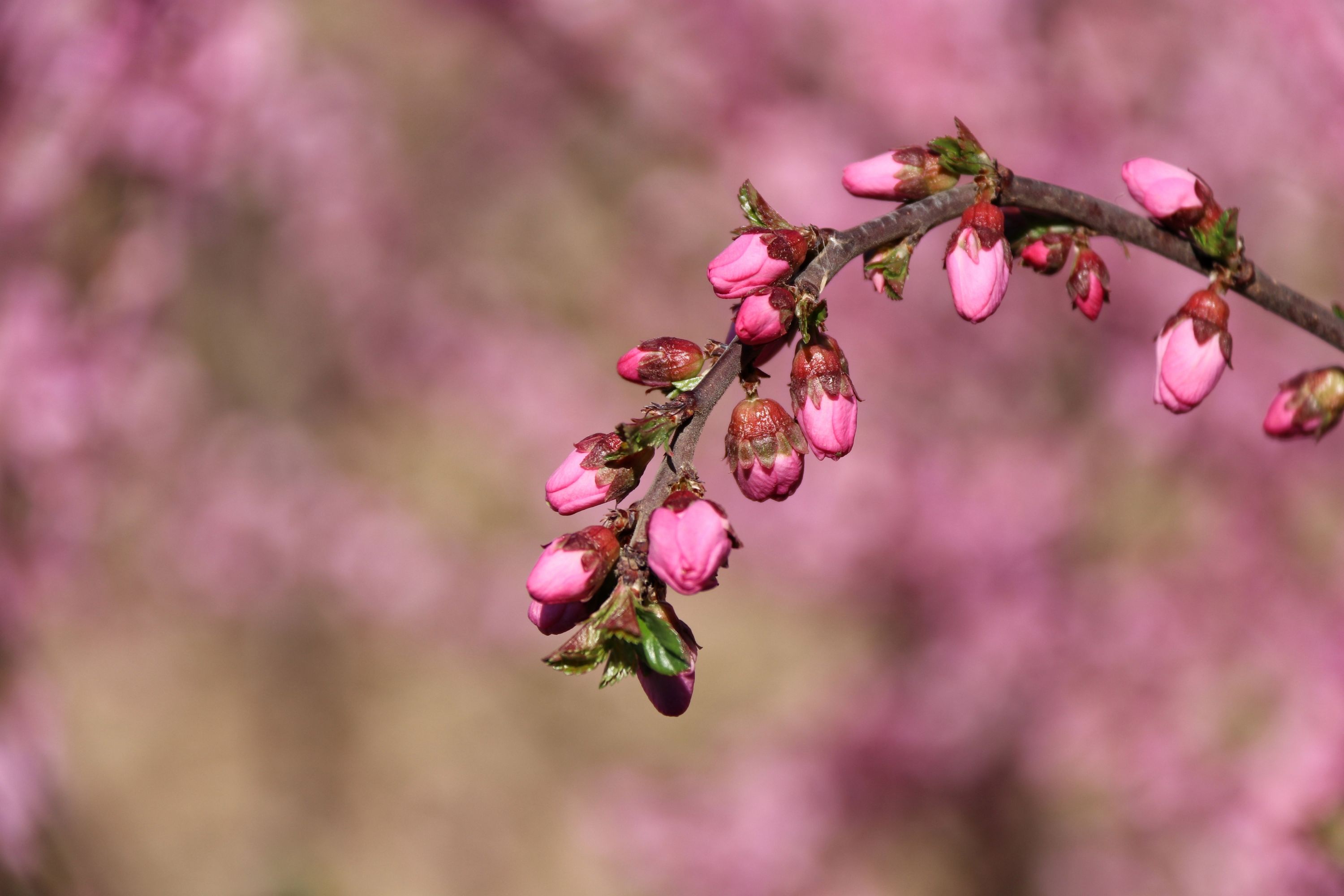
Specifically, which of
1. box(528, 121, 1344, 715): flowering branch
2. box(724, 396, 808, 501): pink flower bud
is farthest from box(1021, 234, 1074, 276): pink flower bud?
box(724, 396, 808, 501): pink flower bud

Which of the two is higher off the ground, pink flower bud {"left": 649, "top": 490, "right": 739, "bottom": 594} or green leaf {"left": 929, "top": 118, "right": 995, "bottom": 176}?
green leaf {"left": 929, "top": 118, "right": 995, "bottom": 176}

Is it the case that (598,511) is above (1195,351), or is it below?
above

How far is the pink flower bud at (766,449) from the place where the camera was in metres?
0.83

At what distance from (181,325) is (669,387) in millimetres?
4260

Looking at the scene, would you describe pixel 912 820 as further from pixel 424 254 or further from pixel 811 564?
pixel 424 254

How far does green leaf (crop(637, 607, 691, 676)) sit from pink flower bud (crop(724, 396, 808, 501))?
150 millimetres

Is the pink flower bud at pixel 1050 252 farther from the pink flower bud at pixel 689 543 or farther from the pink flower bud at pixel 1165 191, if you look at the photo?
the pink flower bud at pixel 689 543

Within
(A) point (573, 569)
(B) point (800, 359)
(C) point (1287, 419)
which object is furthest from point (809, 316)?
(C) point (1287, 419)

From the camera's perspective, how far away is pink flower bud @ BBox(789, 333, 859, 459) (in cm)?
83

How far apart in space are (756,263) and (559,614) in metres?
0.37

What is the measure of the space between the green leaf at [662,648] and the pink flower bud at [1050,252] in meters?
0.57

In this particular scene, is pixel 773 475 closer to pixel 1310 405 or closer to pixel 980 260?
pixel 980 260

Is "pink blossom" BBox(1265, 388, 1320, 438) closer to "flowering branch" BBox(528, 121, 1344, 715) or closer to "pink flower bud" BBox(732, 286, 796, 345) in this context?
"flowering branch" BBox(528, 121, 1344, 715)

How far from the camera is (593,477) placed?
822 mm
